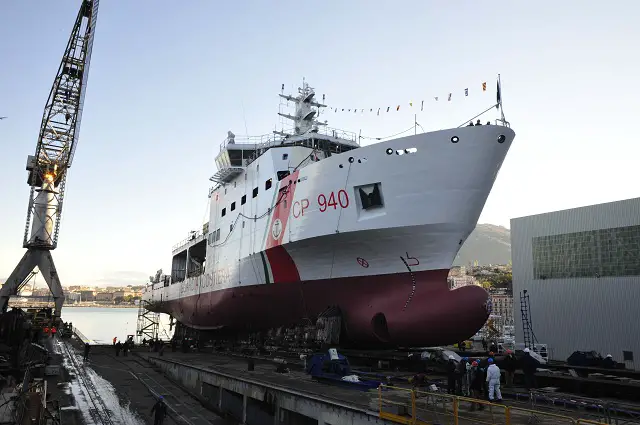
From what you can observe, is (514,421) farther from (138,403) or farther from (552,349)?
(552,349)

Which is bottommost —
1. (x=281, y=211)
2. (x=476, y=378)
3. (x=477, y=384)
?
(x=477, y=384)

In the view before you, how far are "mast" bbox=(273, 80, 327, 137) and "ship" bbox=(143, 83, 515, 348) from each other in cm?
665

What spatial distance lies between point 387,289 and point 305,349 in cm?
425

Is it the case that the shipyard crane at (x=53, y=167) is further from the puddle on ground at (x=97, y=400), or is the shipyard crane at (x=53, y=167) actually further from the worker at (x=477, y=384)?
the worker at (x=477, y=384)

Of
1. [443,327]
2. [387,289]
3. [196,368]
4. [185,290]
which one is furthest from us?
[185,290]

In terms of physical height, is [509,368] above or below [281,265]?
below

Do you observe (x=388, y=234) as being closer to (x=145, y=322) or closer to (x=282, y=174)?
(x=282, y=174)

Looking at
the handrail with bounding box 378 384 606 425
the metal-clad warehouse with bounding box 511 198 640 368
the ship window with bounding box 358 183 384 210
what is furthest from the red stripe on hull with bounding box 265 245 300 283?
the metal-clad warehouse with bounding box 511 198 640 368

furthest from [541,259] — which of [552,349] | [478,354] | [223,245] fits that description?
[223,245]

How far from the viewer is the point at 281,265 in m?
19.2

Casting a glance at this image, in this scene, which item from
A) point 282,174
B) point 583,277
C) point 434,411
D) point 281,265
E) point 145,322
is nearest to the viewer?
point 434,411

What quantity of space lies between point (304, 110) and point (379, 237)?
47.0 ft

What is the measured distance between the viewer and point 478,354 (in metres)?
17.1

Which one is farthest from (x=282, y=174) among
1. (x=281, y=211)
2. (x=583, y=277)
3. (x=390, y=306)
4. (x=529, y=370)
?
(x=583, y=277)
